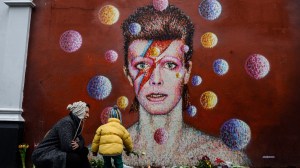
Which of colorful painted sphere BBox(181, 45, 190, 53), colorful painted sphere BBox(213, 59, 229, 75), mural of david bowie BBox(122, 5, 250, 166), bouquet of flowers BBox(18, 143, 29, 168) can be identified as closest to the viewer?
bouquet of flowers BBox(18, 143, 29, 168)

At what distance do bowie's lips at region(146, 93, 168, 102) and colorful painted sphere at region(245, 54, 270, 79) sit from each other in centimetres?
186

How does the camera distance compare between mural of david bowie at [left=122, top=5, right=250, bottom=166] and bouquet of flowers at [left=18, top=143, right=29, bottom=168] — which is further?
mural of david bowie at [left=122, top=5, right=250, bottom=166]

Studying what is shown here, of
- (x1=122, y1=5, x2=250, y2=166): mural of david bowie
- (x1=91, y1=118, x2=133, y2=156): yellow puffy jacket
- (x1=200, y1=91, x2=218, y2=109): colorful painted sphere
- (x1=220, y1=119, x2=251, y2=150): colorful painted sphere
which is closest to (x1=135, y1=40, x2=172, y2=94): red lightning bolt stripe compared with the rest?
(x1=122, y1=5, x2=250, y2=166): mural of david bowie

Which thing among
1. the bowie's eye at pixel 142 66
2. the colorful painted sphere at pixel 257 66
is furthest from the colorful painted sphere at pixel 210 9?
the bowie's eye at pixel 142 66

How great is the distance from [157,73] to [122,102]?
96 cm

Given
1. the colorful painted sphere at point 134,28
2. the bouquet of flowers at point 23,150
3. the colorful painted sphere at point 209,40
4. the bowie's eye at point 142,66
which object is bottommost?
the bouquet of flowers at point 23,150

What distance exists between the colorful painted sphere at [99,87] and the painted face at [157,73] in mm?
532

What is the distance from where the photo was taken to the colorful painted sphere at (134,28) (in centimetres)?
691

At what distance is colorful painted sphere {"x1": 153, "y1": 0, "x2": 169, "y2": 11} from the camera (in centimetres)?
698

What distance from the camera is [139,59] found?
22.4ft

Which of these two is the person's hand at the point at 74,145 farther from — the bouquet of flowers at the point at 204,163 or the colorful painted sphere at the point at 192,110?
the colorful painted sphere at the point at 192,110

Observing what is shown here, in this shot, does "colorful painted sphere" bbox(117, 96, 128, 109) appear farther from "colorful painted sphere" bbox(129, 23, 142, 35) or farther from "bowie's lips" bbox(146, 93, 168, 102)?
"colorful painted sphere" bbox(129, 23, 142, 35)

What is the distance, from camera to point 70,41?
6.95m

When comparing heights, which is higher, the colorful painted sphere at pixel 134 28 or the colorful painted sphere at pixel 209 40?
the colorful painted sphere at pixel 134 28
